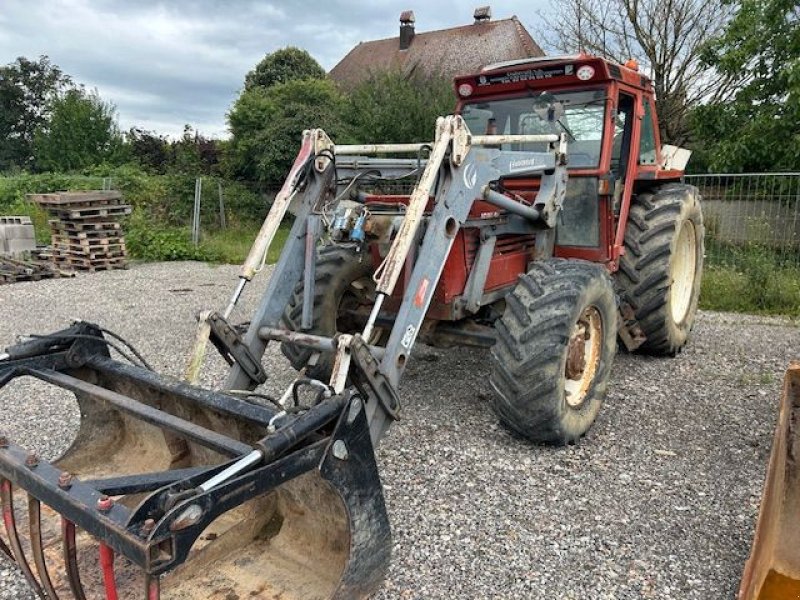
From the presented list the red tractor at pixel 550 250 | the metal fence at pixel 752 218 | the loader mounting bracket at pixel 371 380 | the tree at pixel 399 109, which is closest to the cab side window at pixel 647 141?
the red tractor at pixel 550 250

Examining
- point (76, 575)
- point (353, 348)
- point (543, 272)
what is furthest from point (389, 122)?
point (76, 575)

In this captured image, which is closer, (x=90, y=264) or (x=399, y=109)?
(x=90, y=264)

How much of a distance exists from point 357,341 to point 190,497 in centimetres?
116

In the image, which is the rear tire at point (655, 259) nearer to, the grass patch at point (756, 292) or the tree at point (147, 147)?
the grass patch at point (756, 292)

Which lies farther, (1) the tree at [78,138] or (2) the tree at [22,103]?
(2) the tree at [22,103]

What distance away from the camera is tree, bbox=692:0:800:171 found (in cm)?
1025

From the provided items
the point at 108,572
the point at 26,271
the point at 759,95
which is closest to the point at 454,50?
the point at 759,95

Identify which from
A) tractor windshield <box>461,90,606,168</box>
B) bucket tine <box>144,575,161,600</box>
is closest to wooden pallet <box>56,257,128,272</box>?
tractor windshield <box>461,90,606,168</box>

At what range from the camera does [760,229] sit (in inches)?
348

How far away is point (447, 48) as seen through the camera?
23828mm

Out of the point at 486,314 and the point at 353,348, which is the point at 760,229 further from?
the point at 353,348

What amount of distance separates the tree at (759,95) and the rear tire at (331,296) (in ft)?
27.3

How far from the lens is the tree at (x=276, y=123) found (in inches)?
653

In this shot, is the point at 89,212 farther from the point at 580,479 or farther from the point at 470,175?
the point at 580,479
